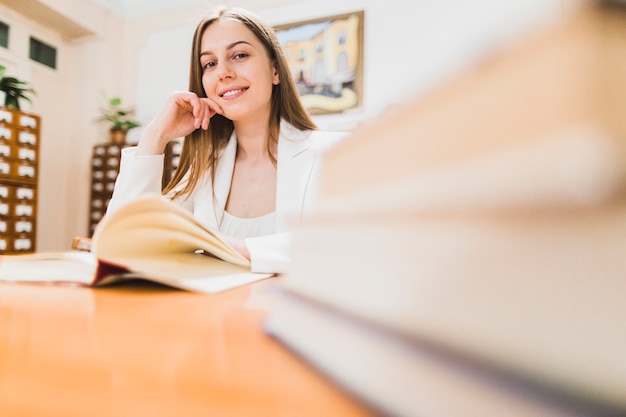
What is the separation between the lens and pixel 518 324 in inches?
3.1

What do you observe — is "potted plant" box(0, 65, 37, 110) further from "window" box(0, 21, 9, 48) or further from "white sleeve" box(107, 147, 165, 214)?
"white sleeve" box(107, 147, 165, 214)

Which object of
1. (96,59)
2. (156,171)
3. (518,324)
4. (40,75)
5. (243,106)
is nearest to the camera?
(518,324)

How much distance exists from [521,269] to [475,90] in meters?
0.04

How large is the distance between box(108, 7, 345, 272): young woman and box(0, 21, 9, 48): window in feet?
8.56

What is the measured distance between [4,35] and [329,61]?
7.52 feet

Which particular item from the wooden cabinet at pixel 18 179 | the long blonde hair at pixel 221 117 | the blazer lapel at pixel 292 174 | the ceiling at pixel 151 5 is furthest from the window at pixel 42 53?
the blazer lapel at pixel 292 174

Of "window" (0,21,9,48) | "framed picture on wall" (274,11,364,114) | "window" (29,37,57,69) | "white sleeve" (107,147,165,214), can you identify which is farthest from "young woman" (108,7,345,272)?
"window" (29,37,57,69)

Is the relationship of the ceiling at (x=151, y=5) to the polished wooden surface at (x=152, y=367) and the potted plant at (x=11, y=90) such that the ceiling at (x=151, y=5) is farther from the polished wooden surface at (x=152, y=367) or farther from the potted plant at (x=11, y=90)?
the polished wooden surface at (x=152, y=367)

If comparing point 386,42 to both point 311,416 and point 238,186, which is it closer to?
point 238,186

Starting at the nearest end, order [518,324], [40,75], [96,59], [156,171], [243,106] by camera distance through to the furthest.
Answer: [518,324] < [156,171] < [243,106] < [40,75] < [96,59]

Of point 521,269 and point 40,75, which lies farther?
point 40,75

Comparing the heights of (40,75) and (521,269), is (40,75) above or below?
above

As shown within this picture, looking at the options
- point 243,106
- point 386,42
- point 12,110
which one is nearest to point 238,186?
point 243,106

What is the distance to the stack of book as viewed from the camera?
0.06m
